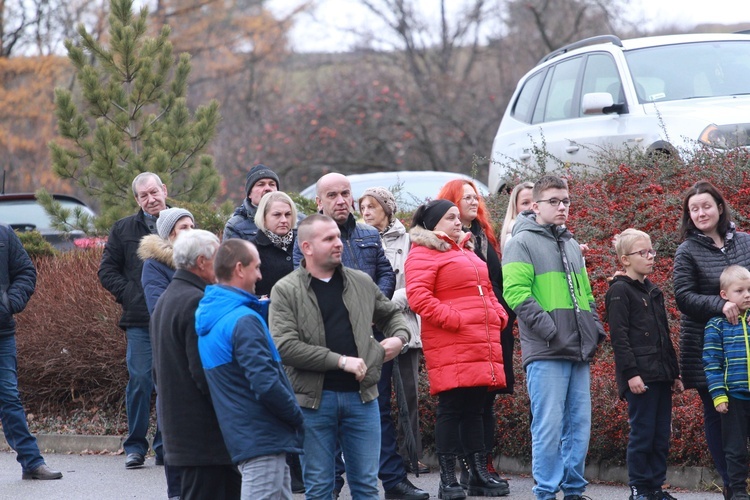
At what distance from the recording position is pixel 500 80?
Result: 30453 millimetres

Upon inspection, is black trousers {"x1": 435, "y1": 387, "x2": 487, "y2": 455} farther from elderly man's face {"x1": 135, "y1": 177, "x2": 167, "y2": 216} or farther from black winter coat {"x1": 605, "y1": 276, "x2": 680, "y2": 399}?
elderly man's face {"x1": 135, "y1": 177, "x2": 167, "y2": 216}

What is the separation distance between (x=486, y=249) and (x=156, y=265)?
7.64 feet

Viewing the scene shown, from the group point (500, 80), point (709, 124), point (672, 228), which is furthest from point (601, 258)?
point (500, 80)

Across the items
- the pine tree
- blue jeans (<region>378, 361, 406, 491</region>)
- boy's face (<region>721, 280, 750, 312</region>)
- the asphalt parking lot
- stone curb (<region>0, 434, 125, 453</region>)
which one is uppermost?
the pine tree

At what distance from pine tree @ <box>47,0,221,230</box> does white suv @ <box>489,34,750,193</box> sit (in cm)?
355

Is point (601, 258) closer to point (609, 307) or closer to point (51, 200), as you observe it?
point (609, 307)

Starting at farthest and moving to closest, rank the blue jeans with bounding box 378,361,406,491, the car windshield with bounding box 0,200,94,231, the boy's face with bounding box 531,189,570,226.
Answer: the car windshield with bounding box 0,200,94,231 < the blue jeans with bounding box 378,361,406,491 < the boy's face with bounding box 531,189,570,226

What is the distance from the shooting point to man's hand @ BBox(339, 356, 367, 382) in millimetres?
5770

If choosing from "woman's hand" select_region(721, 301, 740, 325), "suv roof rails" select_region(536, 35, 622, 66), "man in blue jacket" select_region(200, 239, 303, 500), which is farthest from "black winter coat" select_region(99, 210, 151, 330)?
"suv roof rails" select_region(536, 35, 622, 66)

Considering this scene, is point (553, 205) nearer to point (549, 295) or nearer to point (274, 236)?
point (549, 295)

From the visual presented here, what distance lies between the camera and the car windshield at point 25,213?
1451cm

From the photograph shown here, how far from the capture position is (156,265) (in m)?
7.36

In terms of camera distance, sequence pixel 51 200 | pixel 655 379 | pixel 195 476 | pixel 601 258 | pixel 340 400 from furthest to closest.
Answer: pixel 51 200, pixel 601 258, pixel 655 379, pixel 340 400, pixel 195 476

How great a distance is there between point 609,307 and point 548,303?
43 centimetres
